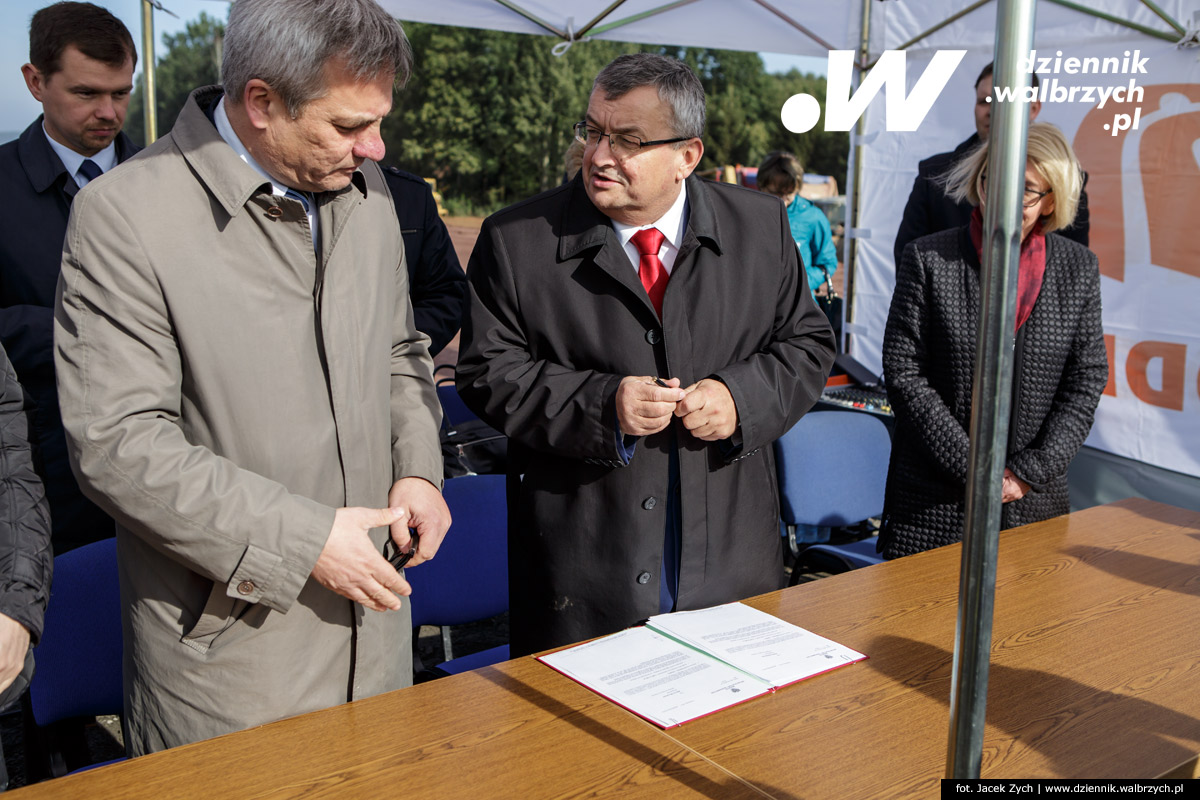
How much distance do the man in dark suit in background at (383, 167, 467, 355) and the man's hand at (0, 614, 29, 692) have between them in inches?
76.8

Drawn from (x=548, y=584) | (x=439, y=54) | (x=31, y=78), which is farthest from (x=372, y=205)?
(x=439, y=54)

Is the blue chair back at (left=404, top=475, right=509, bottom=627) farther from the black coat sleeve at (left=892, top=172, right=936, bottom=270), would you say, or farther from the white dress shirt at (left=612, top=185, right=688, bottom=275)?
the black coat sleeve at (left=892, top=172, right=936, bottom=270)

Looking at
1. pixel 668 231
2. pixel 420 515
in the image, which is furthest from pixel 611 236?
pixel 420 515

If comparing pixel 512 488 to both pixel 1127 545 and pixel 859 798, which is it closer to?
pixel 859 798

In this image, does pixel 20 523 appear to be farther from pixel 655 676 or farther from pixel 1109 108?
pixel 1109 108

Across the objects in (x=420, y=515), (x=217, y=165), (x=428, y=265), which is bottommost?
(x=420, y=515)

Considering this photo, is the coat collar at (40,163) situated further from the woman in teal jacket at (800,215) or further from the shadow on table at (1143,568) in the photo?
the woman in teal jacket at (800,215)

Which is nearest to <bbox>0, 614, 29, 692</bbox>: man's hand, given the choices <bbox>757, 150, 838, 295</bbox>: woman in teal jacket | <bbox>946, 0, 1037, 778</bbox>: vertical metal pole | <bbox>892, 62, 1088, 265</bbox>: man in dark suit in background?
<bbox>946, 0, 1037, 778</bbox>: vertical metal pole

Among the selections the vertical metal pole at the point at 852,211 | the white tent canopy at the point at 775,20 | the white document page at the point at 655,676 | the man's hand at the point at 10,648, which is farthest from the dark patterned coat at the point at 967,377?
the vertical metal pole at the point at 852,211

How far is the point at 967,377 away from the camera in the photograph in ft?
8.59

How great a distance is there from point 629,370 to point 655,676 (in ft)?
2.08

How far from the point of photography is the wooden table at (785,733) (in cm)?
125

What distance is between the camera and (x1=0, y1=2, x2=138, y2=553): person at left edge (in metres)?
2.40

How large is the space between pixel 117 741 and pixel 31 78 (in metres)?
2.00
